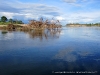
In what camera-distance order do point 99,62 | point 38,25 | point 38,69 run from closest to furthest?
point 38,69
point 99,62
point 38,25

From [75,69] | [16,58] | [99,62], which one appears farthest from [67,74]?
[16,58]

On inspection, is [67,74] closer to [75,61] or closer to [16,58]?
[75,61]

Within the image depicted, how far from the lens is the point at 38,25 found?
2336 inches

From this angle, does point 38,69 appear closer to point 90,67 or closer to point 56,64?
point 56,64

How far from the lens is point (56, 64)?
34.7 ft

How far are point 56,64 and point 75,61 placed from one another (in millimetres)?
1618

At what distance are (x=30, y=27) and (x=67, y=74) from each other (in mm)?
52059

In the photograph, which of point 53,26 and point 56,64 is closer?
point 56,64

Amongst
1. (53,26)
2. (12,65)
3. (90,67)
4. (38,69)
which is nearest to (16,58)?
A: (12,65)

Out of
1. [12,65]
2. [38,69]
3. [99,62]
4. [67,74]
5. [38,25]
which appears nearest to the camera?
[67,74]

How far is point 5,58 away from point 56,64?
4.03m

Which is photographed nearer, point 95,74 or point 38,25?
point 95,74

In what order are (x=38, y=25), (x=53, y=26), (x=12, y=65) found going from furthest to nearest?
(x=53, y=26) → (x=38, y=25) → (x=12, y=65)

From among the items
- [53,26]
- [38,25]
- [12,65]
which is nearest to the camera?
[12,65]
